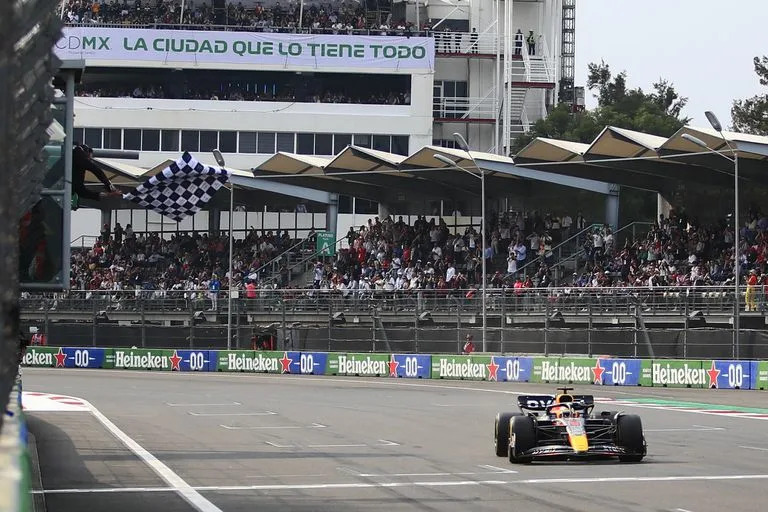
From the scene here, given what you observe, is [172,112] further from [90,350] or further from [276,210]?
[90,350]

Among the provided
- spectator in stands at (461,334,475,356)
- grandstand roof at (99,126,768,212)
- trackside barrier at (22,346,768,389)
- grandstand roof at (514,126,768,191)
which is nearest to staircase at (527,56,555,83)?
grandstand roof at (99,126,768,212)

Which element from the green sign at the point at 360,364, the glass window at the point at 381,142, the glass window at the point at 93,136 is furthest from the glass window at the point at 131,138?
the green sign at the point at 360,364

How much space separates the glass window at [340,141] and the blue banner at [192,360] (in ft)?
73.7

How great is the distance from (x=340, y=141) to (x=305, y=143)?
1845 mm

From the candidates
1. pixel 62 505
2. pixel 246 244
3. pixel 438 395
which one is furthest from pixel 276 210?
pixel 62 505

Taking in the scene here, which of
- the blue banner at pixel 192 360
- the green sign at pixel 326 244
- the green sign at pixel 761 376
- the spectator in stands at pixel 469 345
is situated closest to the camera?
the green sign at pixel 761 376

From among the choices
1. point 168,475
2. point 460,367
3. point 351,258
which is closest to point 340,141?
point 351,258

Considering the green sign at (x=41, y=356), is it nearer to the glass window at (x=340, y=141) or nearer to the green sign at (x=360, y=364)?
the green sign at (x=360, y=364)

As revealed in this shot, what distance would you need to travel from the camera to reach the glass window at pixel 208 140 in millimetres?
70312

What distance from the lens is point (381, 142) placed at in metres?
71.2

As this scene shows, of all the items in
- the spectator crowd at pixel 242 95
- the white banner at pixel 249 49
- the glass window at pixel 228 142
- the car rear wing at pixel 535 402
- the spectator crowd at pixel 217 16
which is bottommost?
the car rear wing at pixel 535 402

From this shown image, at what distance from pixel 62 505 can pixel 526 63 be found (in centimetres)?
6388

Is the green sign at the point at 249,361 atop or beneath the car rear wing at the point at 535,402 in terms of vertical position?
beneath

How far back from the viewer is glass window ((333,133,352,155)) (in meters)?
70.9
